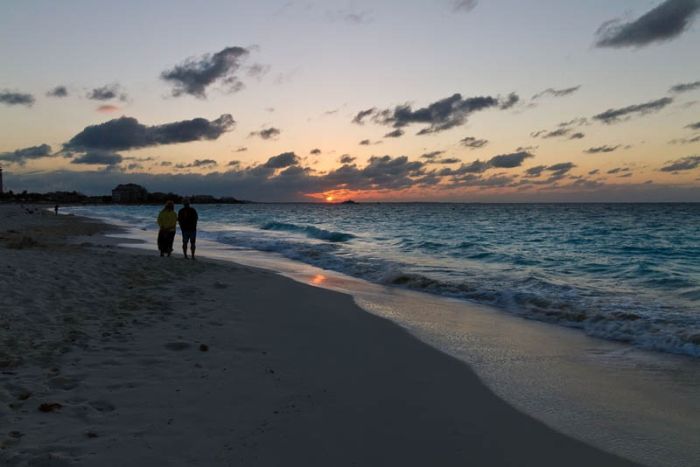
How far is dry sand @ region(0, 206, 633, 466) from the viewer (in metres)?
3.52

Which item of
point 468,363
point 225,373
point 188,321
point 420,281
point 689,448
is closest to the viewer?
point 689,448

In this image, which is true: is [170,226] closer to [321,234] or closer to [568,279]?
[568,279]

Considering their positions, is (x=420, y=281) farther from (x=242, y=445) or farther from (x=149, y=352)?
(x=242, y=445)

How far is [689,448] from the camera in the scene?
3.90 metres

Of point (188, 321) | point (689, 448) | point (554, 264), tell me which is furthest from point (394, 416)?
point (554, 264)

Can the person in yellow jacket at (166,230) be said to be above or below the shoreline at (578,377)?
above

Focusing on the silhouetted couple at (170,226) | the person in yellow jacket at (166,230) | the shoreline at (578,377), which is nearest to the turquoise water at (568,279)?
the shoreline at (578,377)

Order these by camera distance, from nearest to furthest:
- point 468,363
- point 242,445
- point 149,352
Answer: point 242,445
point 149,352
point 468,363

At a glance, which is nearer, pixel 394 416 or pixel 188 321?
pixel 394 416

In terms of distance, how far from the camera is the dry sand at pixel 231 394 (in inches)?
139

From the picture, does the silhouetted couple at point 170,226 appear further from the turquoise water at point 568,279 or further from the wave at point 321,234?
the wave at point 321,234

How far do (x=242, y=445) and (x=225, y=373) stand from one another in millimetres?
1627

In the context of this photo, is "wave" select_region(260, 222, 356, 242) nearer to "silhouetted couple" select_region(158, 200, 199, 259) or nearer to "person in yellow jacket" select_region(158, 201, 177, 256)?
"silhouetted couple" select_region(158, 200, 199, 259)

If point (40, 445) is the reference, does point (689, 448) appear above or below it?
below
